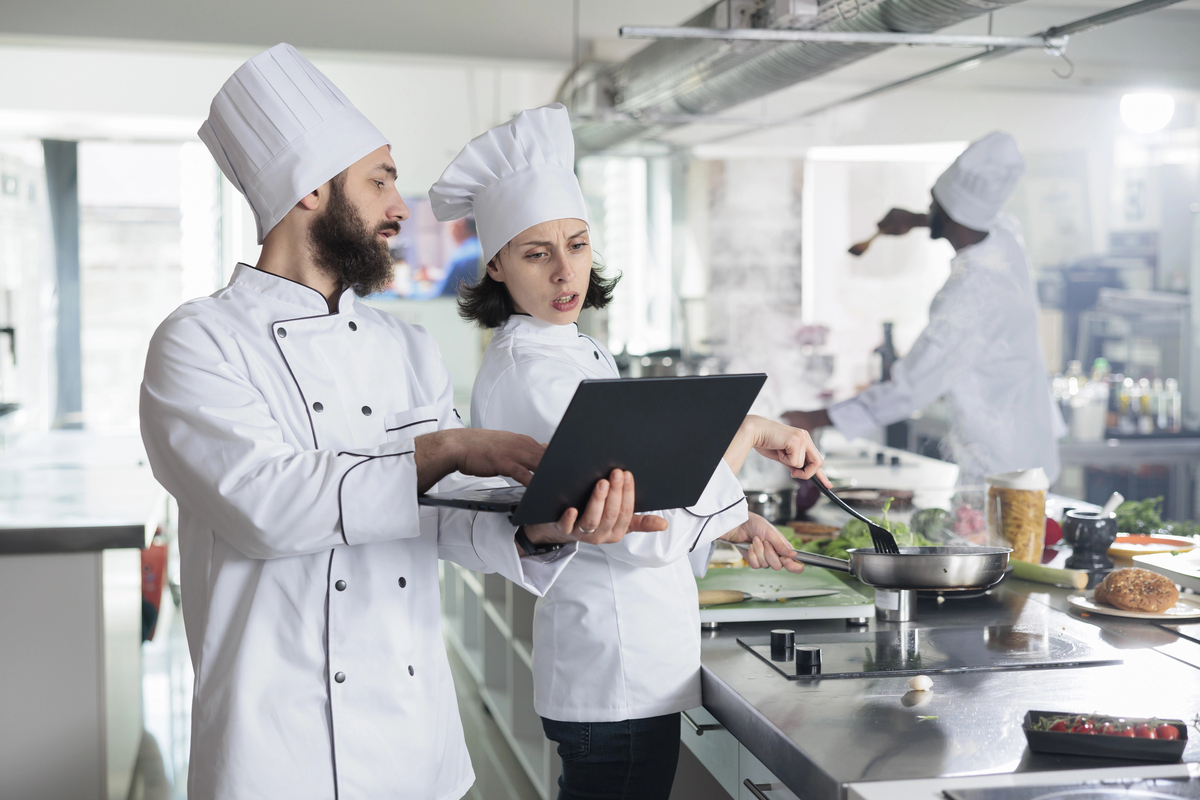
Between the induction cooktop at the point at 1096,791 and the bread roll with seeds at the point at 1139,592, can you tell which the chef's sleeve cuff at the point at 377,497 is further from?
the bread roll with seeds at the point at 1139,592

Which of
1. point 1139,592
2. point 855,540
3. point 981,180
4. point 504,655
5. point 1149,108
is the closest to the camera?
point 1139,592

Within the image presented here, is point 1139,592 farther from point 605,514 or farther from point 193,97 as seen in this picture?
point 193,97

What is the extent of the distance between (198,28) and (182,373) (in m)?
3.63

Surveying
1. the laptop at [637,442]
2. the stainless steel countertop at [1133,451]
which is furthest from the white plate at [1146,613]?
the stainless steel countertop at [1133,451]

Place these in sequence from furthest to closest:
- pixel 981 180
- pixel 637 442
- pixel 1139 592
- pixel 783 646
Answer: pixel 981 180, pixel 1139 592, pixel 783 646, pixel 637 442

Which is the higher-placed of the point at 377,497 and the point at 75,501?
the point at 377,497

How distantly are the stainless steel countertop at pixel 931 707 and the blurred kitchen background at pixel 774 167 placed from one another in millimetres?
2287

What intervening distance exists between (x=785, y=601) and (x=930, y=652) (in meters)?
0.32

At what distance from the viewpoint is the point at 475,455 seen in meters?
1.17

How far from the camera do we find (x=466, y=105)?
6367mm

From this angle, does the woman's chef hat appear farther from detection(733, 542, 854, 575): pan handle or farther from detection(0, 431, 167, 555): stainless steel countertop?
detection(0, 431, 167, 555): stainless steel countertop

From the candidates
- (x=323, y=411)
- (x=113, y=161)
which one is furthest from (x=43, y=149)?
(x=323, y=411)

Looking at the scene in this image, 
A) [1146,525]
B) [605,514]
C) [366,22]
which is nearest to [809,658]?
[605,514]

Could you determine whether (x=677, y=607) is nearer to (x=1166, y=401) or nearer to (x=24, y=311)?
(x=1166, y=401)
